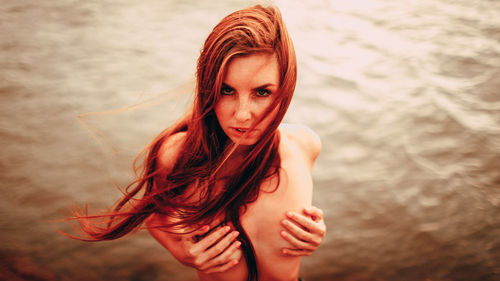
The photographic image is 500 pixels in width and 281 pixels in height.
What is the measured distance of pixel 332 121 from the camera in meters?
2.08

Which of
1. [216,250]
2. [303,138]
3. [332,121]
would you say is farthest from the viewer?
[332,121]

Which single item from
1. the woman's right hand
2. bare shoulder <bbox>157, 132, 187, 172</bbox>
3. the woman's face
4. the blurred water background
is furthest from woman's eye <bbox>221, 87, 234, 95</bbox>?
the blurred water background

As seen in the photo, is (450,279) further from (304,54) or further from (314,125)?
(304,54)

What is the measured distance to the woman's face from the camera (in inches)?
27.1

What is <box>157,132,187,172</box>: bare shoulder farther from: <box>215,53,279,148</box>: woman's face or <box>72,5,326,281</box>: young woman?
<box>215,53,279,148</box>: woman's face

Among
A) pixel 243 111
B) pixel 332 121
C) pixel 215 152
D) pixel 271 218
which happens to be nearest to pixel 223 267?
pixel 271 218

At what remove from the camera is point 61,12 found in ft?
7.47

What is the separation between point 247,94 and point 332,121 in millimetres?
1446

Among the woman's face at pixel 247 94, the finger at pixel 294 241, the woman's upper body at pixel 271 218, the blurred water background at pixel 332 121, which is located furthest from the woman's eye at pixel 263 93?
the blurred water background at pixel 332 121

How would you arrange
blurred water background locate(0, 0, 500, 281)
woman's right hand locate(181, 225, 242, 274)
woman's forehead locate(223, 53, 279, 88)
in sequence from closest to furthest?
woman's forehead locate(223, 53, 279, 88), woman's right hand locate(181, 225, 242, 274), blurred water background locate(0, 0, 500, 281)

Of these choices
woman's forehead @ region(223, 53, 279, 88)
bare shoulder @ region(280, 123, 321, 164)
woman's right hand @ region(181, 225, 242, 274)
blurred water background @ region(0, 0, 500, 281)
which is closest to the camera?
woman's forehead @ region(223, 53, 279, 88)

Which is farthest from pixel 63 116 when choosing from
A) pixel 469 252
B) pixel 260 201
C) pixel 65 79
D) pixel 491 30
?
pixel 491 30

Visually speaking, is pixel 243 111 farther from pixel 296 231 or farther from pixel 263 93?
pixel 296 231

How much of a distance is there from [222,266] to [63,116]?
138 cm
